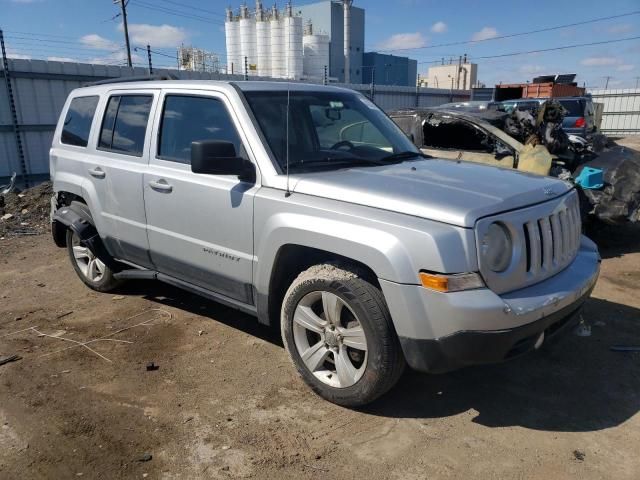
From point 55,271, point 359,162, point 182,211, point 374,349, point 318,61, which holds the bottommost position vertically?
point 55,271

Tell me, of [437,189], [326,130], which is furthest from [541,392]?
[326,130]

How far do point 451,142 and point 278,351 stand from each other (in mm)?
5069

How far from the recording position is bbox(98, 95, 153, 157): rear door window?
4.26 meters

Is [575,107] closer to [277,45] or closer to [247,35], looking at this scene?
[277,45]

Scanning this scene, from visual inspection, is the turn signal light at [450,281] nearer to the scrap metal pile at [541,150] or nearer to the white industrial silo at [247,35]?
the scrap metal pile at [541,150]

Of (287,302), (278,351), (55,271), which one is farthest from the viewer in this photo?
(55,271)

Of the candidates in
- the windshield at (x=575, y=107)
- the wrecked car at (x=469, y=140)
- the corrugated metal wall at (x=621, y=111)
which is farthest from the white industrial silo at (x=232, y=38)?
the wrecked car at (x=469, y=140)

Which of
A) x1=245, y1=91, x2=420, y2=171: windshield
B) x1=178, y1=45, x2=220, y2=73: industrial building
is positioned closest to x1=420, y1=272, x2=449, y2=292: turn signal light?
x1=245, y1=91, x2=420, y2=171: windshield

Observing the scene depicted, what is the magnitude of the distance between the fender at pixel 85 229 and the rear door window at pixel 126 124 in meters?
0.73

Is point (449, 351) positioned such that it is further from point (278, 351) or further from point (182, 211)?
point (182, 211)

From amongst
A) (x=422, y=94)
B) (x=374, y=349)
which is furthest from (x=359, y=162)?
(x=422, y=94)

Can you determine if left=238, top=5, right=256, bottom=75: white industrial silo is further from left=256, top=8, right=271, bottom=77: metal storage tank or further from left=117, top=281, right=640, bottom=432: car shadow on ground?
left=117, top=281, right=640, bottom=432: car shadow on ground

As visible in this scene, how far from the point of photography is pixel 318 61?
51.4 m

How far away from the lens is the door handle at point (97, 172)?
4.54 meters
